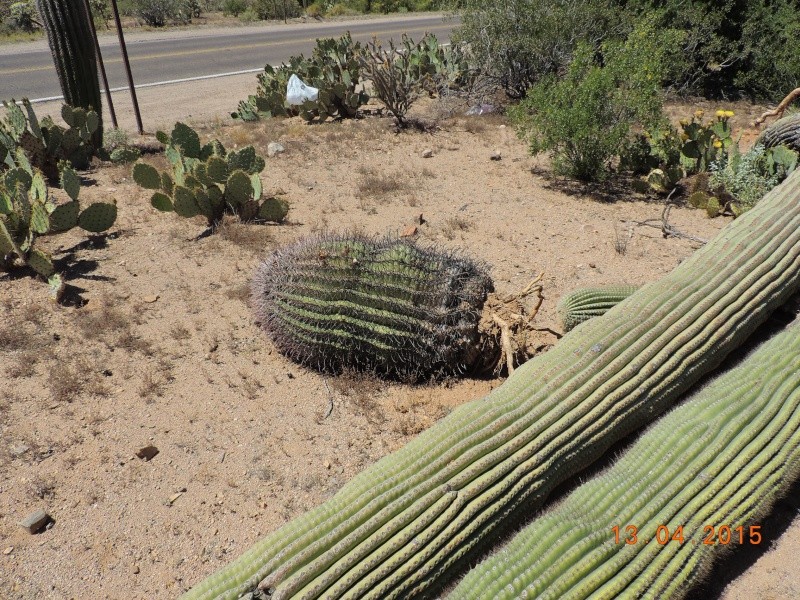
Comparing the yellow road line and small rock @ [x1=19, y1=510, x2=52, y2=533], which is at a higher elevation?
the yellow road line

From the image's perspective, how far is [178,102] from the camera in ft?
41.6

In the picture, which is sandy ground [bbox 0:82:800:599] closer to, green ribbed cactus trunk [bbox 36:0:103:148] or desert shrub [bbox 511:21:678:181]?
desert shrub [bbox 511:21:678:181]

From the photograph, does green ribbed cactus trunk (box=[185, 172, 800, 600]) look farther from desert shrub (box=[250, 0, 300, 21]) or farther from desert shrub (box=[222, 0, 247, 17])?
desert shrub (box=[222, 0, 247, 17])

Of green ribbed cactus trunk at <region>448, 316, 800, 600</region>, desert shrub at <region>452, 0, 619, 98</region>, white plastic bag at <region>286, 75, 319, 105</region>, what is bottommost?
green ribbed cactus trunk at <region>448, 316, 800, 600</region>

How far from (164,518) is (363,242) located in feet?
7.28

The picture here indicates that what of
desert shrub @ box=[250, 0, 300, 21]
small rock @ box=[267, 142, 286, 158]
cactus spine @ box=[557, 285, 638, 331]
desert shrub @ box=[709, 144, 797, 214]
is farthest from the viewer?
desert shrub @ box=[250, 0, 300, 21]

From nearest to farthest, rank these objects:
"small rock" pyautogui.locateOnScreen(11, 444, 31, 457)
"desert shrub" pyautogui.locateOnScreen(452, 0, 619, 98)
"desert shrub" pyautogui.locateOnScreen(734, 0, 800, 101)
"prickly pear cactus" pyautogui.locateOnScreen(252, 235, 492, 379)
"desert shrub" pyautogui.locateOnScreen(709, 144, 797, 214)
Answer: "small rock" pyautogui.locateOnScreen(11, 444, 31, 457) < "prickly pear cactus" pyautogui.locateOnScreen(252, 235, 492, 379) < "desert shrub" pyautogui.locateOnScreen(709, 144, 797, 214) < "desert shrub" pyautogui.locateOnScreen(452, 0, 619, 98) < "desert shrub" pyautogui.locateOnScreen(734, 0, 800, 101)

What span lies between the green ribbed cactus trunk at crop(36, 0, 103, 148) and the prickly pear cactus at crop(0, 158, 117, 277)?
2.86 metres

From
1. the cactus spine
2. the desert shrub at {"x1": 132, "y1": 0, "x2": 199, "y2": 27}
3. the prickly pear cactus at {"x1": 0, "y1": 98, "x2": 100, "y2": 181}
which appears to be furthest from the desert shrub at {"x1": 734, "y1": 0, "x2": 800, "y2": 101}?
the desert shrub at {"x1": 132, "y1": 0, "x2": 199, "y2": 27}

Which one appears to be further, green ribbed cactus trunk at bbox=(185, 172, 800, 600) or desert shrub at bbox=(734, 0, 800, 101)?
desert shrub at bbox=(734, 0, 800, 101)

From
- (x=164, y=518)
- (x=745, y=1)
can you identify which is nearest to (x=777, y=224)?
(x=164, y=518)

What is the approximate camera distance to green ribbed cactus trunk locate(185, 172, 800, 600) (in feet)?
8.07

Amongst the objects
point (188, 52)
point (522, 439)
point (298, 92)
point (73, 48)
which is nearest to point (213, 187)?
point (73, 48)

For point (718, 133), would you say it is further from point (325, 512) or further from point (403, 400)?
point (325, 512)
